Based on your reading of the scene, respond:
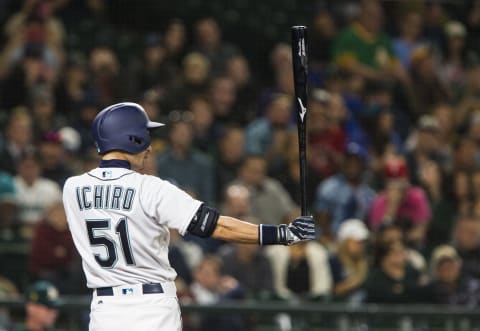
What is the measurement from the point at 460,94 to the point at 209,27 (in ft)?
9.46

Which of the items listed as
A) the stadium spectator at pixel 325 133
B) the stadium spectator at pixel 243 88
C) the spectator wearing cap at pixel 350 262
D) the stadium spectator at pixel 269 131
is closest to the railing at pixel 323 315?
the spectator wearing cap at pixel 350 262

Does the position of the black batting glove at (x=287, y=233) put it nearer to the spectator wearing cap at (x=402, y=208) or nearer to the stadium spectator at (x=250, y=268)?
the stadium spectator at (x=250, y=268)

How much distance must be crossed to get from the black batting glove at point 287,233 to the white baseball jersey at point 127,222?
0.30 m

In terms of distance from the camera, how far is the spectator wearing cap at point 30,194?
9.70m

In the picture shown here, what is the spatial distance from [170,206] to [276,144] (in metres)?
5.97

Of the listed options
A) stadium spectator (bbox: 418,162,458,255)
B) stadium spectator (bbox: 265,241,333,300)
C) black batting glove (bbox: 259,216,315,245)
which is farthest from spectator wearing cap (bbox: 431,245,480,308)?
black batting glove (bbox: 259,216,315,245)

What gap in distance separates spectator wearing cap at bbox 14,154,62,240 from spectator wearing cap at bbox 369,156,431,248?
8.79ft

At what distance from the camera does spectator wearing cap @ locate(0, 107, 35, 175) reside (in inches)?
390

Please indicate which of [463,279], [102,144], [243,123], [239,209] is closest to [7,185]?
[239,209]

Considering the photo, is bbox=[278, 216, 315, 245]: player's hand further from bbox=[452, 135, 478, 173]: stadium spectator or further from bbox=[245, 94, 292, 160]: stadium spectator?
bbox=[452, 135, 478, 173]: stadium spectator

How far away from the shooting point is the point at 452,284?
962 cm

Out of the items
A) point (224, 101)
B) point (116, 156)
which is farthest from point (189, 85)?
point (116, 156)

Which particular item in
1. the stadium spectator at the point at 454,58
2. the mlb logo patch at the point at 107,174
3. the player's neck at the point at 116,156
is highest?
the stadium spectator at the point at 454,58

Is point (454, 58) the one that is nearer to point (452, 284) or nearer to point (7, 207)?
point (452, 284)
